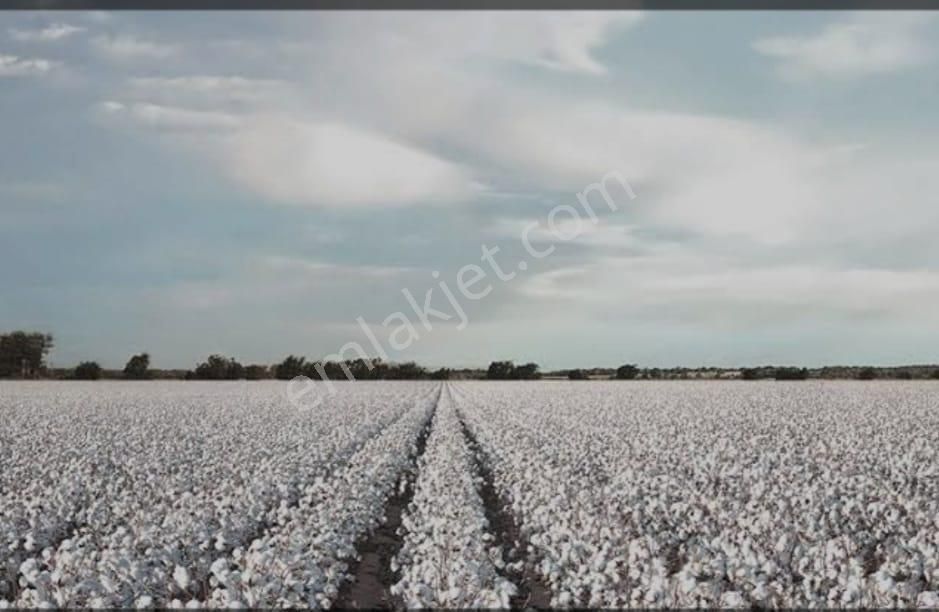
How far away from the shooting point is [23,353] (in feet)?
389

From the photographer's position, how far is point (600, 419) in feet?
106

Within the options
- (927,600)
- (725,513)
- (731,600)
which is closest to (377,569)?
(725,513)

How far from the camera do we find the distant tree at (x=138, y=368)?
112688 millimetres

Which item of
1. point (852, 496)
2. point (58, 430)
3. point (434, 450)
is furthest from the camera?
point (58, 430)

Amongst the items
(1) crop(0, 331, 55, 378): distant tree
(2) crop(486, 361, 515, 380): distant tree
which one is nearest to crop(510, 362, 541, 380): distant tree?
(2) crop(486, 361, 515, 380): distant tree

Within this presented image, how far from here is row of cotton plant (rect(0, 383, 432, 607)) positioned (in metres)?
8.91

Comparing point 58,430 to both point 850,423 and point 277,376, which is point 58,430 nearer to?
point 850,423

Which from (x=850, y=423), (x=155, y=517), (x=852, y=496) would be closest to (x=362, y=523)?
(x=155, y=517)

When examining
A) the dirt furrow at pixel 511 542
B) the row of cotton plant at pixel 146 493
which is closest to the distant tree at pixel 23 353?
the row of cotton plant at pixel 146 493

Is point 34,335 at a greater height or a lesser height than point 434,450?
greater

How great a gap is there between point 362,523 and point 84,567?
449cm

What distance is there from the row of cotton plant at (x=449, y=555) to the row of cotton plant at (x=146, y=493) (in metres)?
1.97

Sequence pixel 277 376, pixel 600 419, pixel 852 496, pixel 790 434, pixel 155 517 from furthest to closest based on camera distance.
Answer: pixel 277 376 → pixel 600 419 → pixel 790 434 → pixel 852 496 → pixel 155 517

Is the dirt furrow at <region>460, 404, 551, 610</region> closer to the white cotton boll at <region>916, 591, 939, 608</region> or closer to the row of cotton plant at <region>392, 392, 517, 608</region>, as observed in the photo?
the row of cotton plant at <region>392, 392, 517, 608</region>
